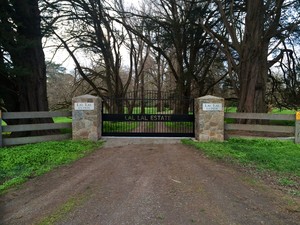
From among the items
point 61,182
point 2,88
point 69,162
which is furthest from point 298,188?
point 2,88

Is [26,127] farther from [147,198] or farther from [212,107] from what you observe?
[212,107]

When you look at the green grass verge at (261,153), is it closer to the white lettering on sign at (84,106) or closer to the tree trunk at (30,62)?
the white lettering on sign at (84,106)

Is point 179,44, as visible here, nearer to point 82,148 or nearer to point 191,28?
point 191,28

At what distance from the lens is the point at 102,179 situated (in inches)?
171

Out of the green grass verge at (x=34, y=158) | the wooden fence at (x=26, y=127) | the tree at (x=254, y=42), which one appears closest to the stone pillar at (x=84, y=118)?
the wooden fence at (x=26, y=127)

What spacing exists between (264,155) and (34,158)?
18.5 feet

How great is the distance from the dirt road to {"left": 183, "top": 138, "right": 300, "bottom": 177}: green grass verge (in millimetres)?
840

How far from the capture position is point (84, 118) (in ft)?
26.5

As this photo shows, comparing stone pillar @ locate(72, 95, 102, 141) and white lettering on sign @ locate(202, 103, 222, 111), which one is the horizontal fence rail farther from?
stone pillar @ locate(72, 95, 102, 141)

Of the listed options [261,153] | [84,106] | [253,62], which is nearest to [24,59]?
[84,106]

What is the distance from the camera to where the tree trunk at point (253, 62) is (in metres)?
10.0

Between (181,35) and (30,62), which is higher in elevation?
(181,35)

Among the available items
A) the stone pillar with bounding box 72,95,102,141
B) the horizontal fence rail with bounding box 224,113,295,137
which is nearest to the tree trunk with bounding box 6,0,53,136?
the stone pillar with bounding box 72,95,102,141

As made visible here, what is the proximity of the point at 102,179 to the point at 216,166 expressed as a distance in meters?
2.52
